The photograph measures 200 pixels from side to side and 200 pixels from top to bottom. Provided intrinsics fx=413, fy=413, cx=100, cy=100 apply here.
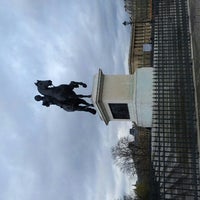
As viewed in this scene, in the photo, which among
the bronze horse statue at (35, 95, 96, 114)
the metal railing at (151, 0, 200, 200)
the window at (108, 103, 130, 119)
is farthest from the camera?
the bronze horse statue at (35, 95, 96, 114)

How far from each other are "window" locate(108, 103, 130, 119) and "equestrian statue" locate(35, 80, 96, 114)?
0.92 meters

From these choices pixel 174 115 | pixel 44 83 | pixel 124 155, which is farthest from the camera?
pixel 124 155

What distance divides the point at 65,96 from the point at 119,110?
8.30 ft

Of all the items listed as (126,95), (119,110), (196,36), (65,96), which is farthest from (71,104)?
(196,36)

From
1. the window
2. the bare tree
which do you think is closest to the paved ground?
the window

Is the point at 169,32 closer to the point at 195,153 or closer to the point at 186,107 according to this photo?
the point at 186,107

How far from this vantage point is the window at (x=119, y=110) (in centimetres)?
1839

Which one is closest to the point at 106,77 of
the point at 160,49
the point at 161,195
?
the point at 160,49

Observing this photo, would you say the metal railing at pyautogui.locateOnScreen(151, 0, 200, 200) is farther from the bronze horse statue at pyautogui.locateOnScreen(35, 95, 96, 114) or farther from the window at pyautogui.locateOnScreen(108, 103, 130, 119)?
the bronze horse statue at pyautogui.locateOnScreen(35, 95, 96, 114)

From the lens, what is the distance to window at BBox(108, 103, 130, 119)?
18.4 metres

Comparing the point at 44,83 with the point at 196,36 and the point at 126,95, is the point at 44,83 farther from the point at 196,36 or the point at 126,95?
the point at 196,36

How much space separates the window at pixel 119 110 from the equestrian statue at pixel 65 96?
92 centimetres

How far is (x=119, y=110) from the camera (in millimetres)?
18797

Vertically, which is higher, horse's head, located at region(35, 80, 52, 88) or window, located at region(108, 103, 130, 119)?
horse's head, located at region(35, 80, 52, 88)
